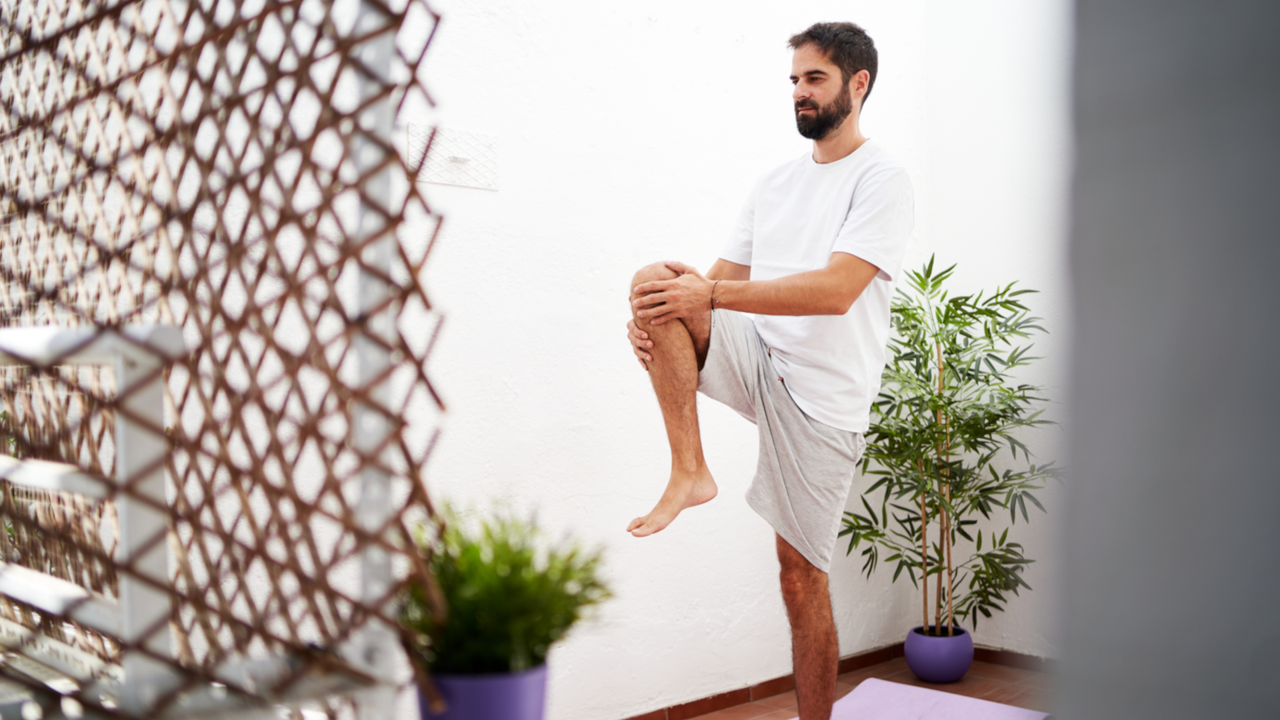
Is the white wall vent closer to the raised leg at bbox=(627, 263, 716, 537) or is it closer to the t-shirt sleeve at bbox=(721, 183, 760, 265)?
the raised leg at bbox=(627, 263, 716, 537)

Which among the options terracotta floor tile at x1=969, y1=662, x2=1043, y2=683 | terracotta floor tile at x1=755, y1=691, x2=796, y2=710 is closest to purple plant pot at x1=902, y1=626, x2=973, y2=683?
terracotta floor tile at x1=969, y1=662, x2=1043, y2=683

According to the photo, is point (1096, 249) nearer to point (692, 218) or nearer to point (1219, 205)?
point (1219, 205)

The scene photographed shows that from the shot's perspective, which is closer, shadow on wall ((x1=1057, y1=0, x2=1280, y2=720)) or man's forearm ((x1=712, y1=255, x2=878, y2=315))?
shadow on wall ((x1=1057, y1=0, x2=1280, y2=720))

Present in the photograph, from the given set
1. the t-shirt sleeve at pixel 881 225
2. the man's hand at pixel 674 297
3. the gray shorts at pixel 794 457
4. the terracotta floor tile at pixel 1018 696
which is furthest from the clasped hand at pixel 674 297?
the terracotta floor tile at pixel 1018 696

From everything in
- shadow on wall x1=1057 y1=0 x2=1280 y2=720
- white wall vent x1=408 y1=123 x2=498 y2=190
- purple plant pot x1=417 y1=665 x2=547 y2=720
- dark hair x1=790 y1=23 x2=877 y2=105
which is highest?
dark hair x1=790 y1=23 x2=877 y2=105

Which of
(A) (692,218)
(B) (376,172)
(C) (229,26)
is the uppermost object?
(A) (692,218)

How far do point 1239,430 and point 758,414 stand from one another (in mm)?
2054

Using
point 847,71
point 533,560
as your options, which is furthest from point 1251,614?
point 847,71

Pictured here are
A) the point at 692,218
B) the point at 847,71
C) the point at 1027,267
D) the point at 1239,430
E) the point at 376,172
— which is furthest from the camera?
the point at 1027,267

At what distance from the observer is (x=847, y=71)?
2525 millimetres

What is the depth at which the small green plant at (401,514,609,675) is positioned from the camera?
0.88 meters

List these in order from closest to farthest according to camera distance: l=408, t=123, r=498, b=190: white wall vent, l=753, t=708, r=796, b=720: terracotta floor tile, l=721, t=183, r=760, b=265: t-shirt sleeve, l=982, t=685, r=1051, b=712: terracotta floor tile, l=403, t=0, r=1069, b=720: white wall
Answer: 1. l=408, t=123, r=498, b=190: white wall vent
2. l=403, t=0, r=1069, b=720: white wall
3. l=721, t=183, r=760, b=265: t-shirt sleeve
4. l=753, t=708, r=796, b=720: terracotta floor tile
5. l=982, t=685, r=1051, b=712: terracotta floor tile

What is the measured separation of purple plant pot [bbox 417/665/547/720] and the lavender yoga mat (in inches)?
92.7

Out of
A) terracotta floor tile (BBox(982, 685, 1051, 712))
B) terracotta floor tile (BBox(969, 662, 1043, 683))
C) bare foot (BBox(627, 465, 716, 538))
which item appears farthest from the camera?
terracotta floor tile (BBox(969, 662, 1043, 683))
